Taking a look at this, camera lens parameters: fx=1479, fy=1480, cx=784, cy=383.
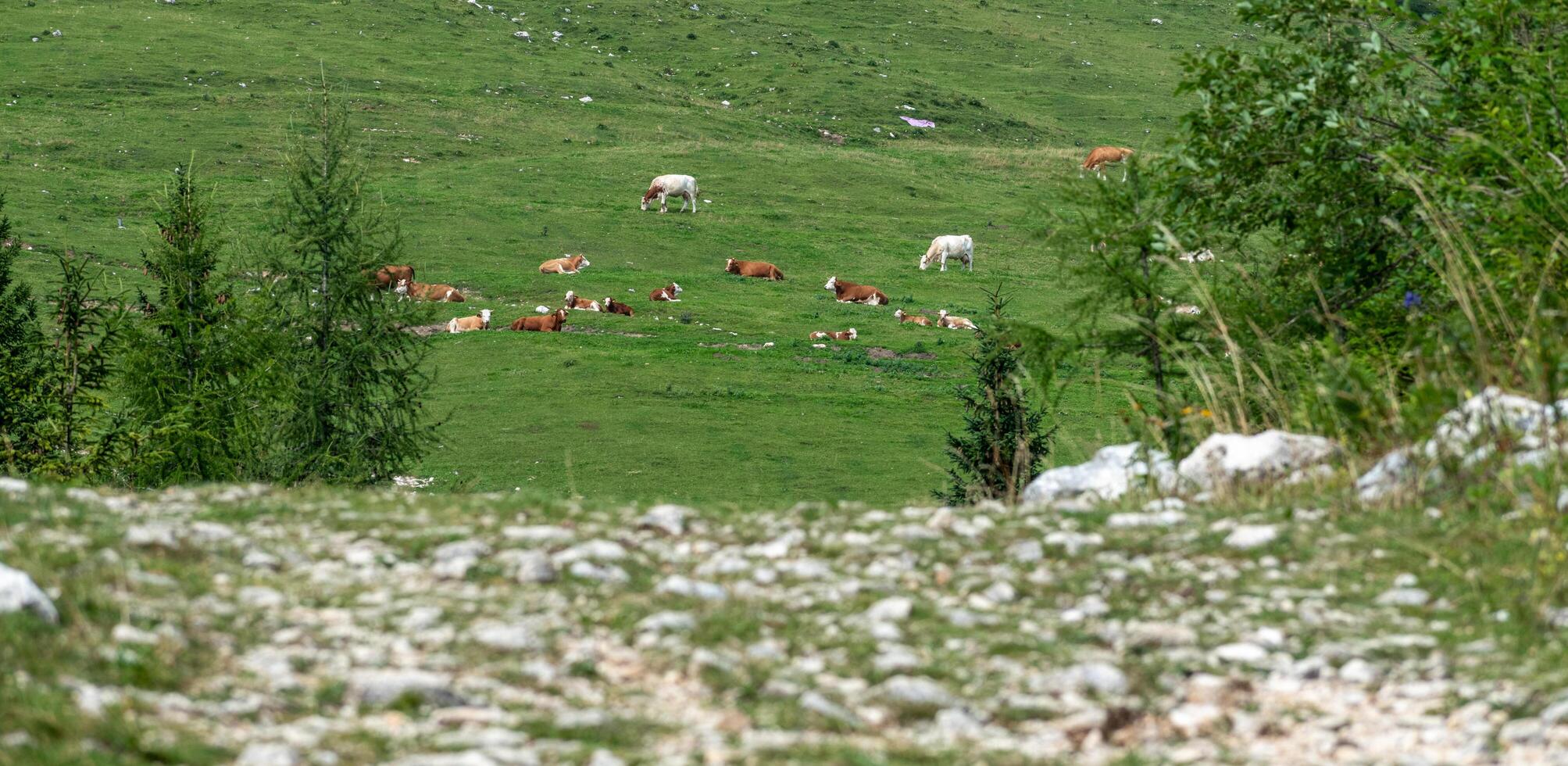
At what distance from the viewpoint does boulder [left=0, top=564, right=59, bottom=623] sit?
226 inches

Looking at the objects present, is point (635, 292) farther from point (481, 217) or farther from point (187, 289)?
point (187, 289)

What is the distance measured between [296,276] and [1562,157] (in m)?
19.3

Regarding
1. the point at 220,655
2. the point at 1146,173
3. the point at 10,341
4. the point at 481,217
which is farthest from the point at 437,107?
the point at 220,655

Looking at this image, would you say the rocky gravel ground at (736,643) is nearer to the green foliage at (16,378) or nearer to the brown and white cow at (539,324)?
the green foliage at (16,378)

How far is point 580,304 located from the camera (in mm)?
47250

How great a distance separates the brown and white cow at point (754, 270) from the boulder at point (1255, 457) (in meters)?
45.6

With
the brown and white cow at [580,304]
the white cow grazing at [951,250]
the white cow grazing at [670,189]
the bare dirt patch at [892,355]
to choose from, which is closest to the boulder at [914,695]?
the bare dirt patch at [892,355]

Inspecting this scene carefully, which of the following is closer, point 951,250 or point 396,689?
point 396,689

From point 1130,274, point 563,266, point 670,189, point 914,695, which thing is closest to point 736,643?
point 914,695

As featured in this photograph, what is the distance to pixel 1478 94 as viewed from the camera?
48.3 ft

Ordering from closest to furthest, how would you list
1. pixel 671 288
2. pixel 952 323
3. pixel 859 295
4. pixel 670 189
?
pixel 952 323 → pixel 671 288 → pixel 859 295 → pixel 670 189

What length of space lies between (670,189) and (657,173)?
20.4ft

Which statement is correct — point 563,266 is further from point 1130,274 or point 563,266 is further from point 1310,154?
point 1310,154

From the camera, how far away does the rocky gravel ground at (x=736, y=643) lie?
5.23 m
